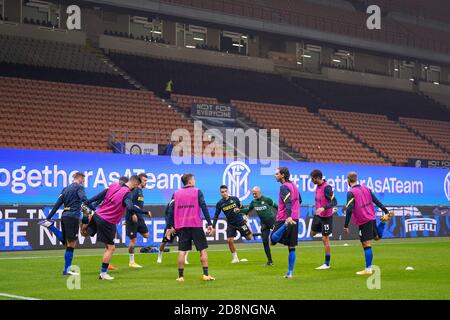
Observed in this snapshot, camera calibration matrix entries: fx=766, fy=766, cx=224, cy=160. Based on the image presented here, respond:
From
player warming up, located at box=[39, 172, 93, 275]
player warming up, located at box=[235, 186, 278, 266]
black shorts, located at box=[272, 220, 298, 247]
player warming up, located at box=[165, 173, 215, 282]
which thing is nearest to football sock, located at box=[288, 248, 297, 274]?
black shorts, located at box=[272, 220, 298, 247]

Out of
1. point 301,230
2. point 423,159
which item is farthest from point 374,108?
point 301,230

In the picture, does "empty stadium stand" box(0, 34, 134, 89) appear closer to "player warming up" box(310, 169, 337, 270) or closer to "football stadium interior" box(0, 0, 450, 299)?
"football stadium interior" box(0, 0, 450, 299)

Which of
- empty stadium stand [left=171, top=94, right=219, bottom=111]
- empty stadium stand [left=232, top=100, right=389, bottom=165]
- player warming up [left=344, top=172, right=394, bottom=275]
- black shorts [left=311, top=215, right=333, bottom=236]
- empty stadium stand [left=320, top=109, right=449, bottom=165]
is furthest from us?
empty stadium stand [left=320, top=109, right=449, bottom=165]

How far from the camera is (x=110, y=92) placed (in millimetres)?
38438

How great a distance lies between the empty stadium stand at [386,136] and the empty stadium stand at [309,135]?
1354 millimetres

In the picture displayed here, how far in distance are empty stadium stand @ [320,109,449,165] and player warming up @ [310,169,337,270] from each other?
25338 millimetres

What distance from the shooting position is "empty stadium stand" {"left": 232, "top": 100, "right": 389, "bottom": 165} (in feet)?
136

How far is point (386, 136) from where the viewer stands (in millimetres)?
46875

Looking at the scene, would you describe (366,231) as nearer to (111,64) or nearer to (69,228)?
(69,228)

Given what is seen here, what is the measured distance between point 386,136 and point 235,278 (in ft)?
105

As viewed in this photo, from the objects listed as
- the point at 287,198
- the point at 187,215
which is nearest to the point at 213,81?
the point at 287,198

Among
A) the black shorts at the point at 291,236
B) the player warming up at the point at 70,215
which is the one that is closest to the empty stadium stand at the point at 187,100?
the player warming up at the point at 70,215

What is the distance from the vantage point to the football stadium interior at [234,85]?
32469 mm
